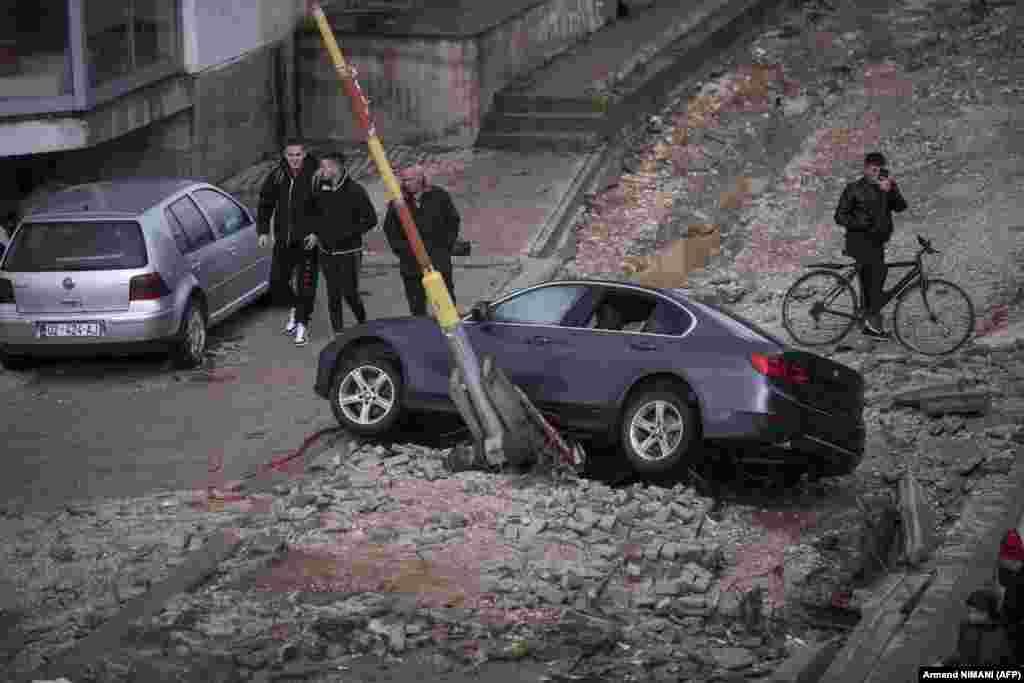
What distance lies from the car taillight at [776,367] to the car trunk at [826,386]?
31mm

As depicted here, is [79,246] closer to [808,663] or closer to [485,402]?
[485,402]

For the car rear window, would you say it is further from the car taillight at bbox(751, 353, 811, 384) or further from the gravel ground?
the car taillight at bbox(751, 353, 811, 384)

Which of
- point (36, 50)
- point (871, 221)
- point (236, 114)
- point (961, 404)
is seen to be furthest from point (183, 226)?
point (236, 114)

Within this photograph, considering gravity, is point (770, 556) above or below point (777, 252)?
below

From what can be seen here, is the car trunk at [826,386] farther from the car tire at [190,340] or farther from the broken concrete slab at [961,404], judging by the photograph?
the car tire at [190,340]

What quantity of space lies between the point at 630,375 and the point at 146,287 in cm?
499

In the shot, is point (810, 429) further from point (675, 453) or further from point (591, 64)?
point (591, 64)

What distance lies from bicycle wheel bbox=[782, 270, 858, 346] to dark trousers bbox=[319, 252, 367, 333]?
3925mm

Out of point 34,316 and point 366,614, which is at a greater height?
point 34,316

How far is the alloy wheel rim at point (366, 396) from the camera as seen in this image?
14.5 meters

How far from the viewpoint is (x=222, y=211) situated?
1852 centimetres

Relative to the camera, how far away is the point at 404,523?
12.4m

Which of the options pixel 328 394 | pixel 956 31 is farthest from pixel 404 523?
pixel 956 31

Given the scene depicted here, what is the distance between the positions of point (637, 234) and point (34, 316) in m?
8.20
